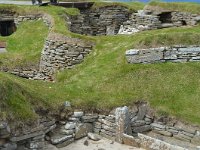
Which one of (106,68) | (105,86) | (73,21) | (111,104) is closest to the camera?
(111,104)

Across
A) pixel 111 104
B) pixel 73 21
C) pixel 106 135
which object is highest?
pixel 73 21

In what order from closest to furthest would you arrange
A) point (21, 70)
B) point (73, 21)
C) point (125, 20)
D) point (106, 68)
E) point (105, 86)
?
point (105, 86) < point (106, 68) < point (21, 70) < point (73, 21) < point (125, 20)

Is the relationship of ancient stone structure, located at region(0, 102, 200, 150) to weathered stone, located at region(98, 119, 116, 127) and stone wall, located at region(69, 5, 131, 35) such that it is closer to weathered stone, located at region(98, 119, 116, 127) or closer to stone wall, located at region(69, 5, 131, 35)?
weathered stone, located at region(98, 119, 116, 127)

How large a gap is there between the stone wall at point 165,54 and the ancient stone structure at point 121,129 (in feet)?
9.49

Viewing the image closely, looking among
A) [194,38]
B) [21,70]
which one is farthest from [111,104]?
[21,70]

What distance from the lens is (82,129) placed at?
18062 millimetres

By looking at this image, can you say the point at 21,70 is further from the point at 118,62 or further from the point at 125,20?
the point at 125,20

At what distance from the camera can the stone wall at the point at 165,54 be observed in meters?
21.1

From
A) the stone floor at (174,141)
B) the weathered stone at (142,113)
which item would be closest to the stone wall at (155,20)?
the weathered stone at (142,113)

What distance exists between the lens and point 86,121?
59.7 ft

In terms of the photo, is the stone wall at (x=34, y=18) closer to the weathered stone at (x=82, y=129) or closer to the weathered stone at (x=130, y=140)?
the weathered stone at (x=82, y=129)

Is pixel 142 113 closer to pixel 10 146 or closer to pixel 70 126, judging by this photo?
pixel 70 126

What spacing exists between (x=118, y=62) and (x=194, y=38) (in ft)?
12.3

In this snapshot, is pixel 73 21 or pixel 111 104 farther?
pixel 73 21
